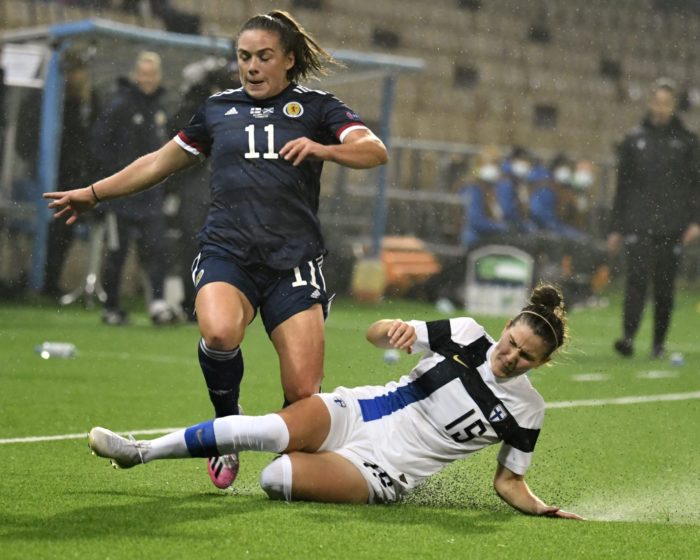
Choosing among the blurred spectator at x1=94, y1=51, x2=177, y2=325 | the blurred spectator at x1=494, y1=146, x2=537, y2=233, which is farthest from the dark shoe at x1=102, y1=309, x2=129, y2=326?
the blurred spectator at x1=494, y1=146, x2=537, y2=233

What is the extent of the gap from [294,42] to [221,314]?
108 cm

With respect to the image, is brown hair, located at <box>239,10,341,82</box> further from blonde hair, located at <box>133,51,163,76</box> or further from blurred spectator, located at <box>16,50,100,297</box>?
blonde hair, located at <box>133,51,163,76</box>

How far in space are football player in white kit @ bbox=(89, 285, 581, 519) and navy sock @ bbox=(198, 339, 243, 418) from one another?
0.31m

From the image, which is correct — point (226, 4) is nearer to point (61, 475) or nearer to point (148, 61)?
point (148, 61)

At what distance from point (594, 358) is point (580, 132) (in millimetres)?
3553

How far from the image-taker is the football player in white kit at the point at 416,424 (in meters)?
4.77

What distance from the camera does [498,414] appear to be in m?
4.95

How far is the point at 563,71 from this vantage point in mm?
11930

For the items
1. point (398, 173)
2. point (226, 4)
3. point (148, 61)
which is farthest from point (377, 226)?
point (148, 61)

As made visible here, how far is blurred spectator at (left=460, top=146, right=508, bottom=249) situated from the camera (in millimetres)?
16094

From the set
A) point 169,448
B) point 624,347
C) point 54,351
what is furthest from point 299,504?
point 624,347

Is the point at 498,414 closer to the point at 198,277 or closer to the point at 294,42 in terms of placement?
the point at 198,277

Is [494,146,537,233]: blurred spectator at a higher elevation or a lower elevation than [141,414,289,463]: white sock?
lower

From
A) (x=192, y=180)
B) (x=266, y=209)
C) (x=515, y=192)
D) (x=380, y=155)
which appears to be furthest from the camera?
(x=515, y=192)
